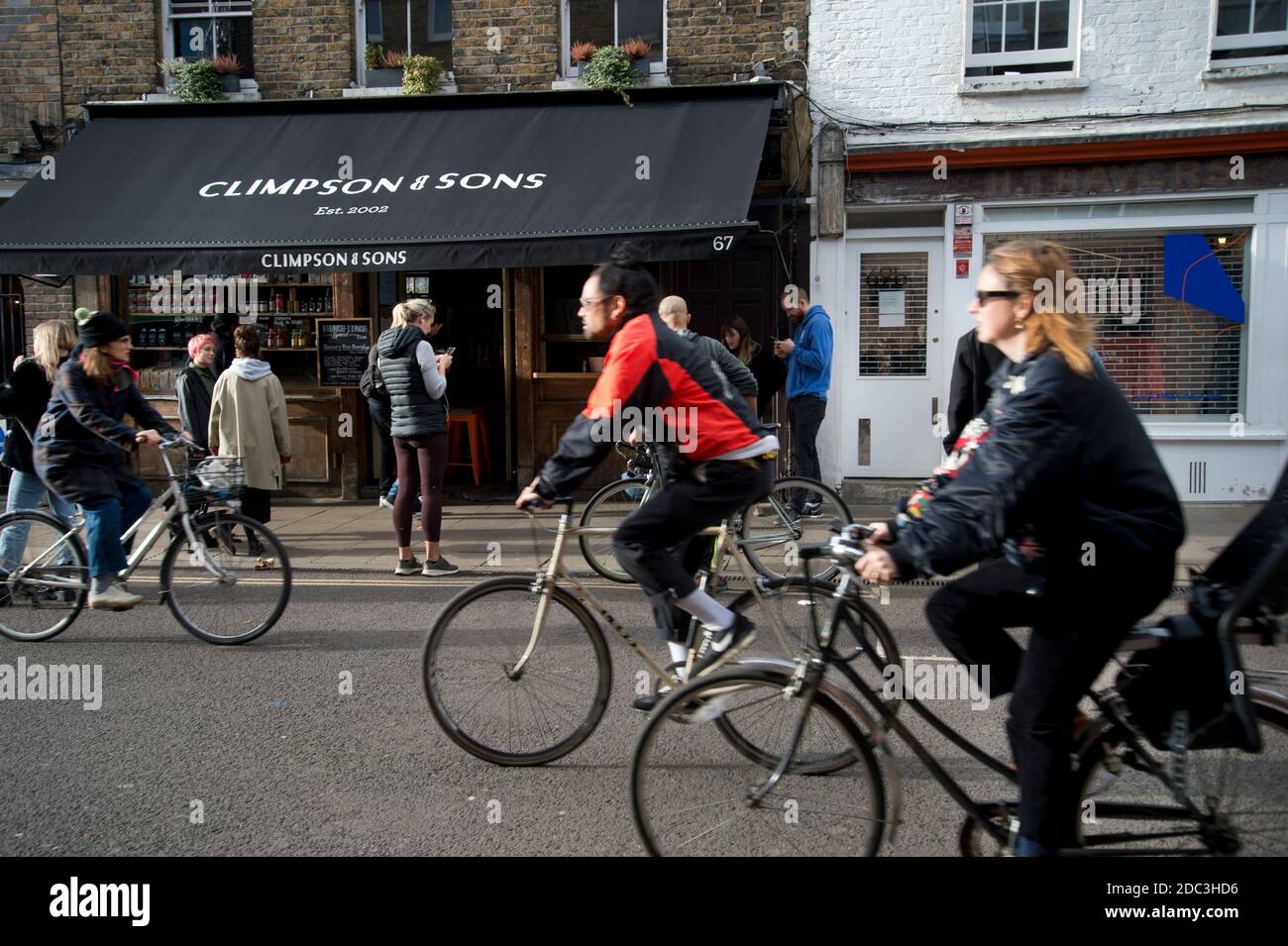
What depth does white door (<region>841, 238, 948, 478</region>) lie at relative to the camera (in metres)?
10.7

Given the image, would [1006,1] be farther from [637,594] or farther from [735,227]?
[637,594]

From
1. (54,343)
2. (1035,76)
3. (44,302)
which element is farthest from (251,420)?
(1035,76)

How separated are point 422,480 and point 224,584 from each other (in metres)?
1.97

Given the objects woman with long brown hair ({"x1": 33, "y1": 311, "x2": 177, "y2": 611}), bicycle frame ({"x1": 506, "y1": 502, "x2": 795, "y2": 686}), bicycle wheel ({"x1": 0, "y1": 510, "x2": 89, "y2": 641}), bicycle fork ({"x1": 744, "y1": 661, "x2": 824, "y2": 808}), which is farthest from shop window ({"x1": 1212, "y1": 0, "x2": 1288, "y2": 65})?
bicycle wheel ({"x1": 0, "y1": 510, "x2": 89, "y2": 641})

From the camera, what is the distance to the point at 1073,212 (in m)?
10.4

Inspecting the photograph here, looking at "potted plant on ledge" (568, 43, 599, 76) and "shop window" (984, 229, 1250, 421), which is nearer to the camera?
"shop window" (984, 229, 1250, 421)

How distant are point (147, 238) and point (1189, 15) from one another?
35.4ft

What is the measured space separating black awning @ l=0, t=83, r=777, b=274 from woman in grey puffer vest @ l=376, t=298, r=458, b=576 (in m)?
2.04

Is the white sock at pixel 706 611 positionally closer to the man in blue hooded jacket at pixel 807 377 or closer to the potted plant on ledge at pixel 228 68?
the man in blue hooded jacket at pixel 807 377

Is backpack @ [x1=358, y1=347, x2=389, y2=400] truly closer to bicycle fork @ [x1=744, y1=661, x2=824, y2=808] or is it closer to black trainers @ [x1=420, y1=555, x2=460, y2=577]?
black trainers @ [x1=420, y1=555, x2=460, y2=577]

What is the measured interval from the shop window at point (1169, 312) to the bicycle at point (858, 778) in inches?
335

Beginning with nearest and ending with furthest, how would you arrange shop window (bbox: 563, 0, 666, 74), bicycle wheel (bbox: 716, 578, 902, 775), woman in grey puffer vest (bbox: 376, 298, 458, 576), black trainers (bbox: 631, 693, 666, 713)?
bicycle wheel (bbox: 716, 578, 902, 775) → black trainers (bbox: 631, 693, 666, 713) → woman in grey puffer vest (bbox: 376, 298, 458, 576) → shop window (bbox: 563, 0, 666, 74)
